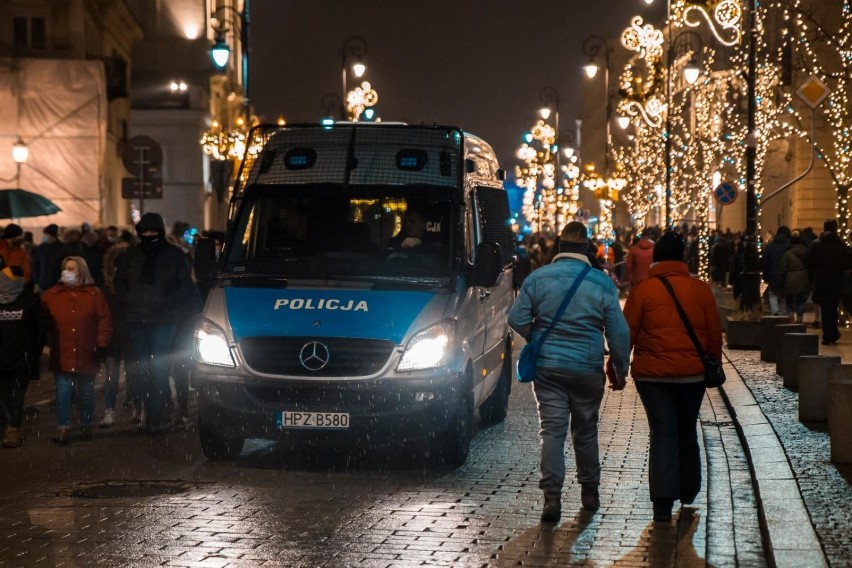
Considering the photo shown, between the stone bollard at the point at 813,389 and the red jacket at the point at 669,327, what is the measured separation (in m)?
4.48

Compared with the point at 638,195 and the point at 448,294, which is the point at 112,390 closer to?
the point at 448,294

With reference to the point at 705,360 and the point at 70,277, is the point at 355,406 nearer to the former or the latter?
the point at 705,360

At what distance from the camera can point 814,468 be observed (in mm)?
11094

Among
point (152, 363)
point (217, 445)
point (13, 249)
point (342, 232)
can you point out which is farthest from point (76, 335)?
point (13, 249)

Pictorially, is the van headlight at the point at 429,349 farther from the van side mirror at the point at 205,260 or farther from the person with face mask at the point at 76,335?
the person with face mask at the point at 76,335

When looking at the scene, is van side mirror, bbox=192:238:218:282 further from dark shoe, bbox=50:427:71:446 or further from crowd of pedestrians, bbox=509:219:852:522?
crowd of pedestrians, bbox=509:219:852:522

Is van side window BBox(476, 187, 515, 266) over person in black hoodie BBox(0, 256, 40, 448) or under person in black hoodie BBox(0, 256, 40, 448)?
over

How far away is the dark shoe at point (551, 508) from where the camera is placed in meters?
9.47

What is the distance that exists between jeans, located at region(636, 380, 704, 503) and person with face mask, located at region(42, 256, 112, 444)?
5771 millimetres

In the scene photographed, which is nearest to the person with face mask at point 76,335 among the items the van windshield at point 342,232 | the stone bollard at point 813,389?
the van windshield at point 342,232

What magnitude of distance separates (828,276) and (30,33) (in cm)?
2959

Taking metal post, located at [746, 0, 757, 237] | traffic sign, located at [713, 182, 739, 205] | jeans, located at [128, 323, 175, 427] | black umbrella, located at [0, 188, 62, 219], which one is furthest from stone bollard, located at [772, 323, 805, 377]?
traffic sign, located at [713, 182, 739, 205]

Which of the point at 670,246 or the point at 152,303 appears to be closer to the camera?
the point at 670,246

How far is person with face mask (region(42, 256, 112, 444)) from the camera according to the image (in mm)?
13648
